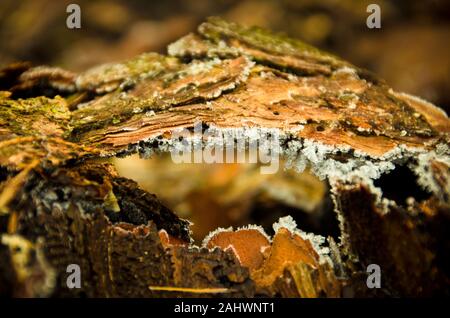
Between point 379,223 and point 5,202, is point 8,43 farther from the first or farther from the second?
point 379,223

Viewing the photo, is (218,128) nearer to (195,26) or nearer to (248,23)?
(195,26)

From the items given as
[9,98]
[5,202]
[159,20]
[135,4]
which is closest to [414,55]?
[159,20]

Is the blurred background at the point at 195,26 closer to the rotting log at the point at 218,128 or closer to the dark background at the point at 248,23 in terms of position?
the dark background at the point at 248,23

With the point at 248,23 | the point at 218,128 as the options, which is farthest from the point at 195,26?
the point at 218,128

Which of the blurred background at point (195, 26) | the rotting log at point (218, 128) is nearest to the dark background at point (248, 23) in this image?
the blurred background at point (195, 26)

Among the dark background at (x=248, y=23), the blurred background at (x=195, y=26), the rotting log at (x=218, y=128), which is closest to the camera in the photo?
the rotting log at (x=218, y=128)
